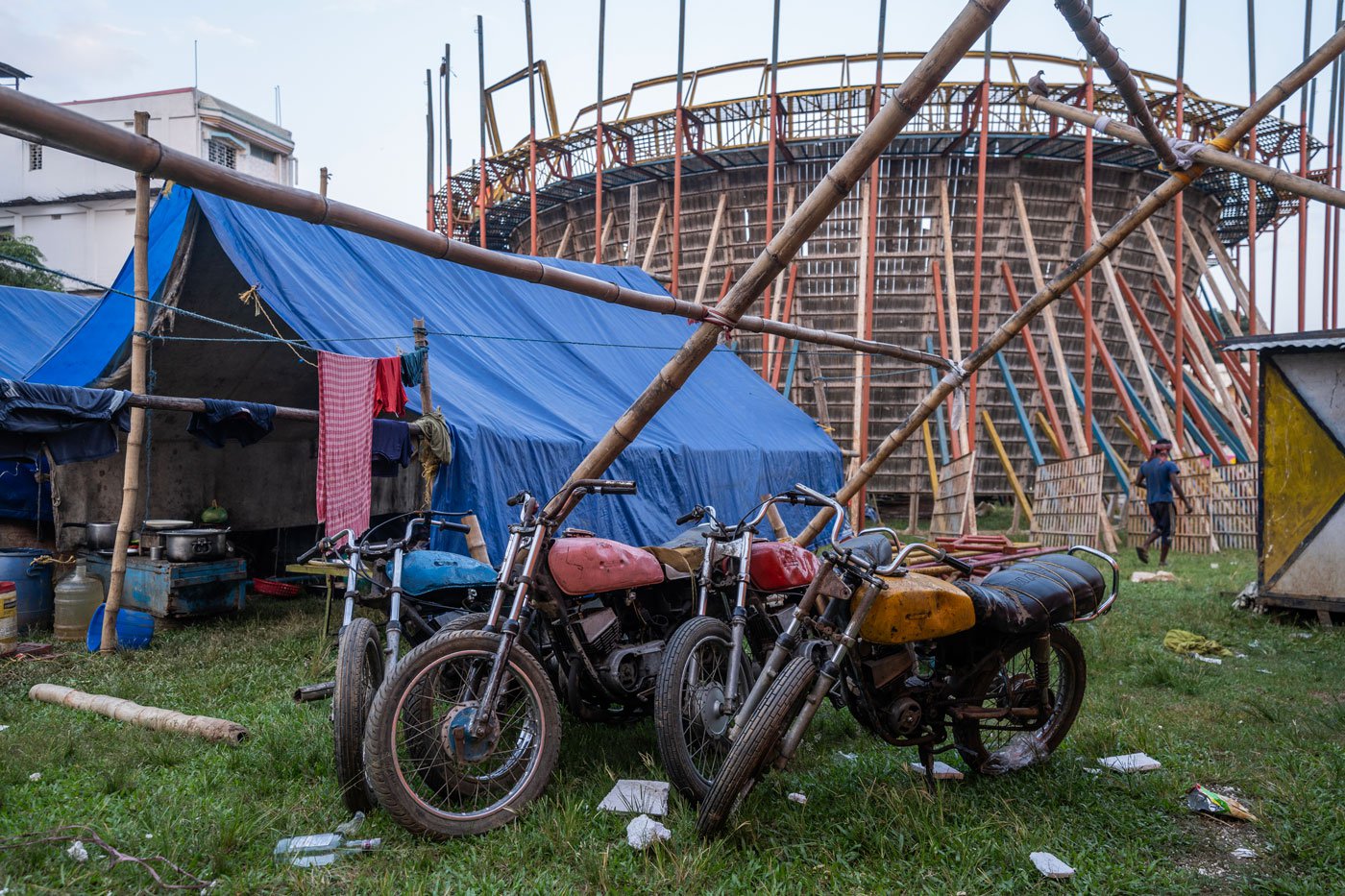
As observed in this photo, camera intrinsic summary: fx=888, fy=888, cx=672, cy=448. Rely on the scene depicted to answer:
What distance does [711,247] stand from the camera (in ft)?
58.8

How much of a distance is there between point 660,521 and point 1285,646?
550 cm

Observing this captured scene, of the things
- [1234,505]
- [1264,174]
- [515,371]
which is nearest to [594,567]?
[1264,174]

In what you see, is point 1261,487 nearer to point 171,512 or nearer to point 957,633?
point 957,633

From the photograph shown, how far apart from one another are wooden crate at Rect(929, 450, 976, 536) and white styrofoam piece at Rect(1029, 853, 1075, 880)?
963cm

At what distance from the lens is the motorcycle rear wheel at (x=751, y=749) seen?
9.09 feet

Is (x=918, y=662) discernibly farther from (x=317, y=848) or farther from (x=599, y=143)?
(x=599, y=143)

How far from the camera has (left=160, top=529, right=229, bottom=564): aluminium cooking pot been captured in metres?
6.65

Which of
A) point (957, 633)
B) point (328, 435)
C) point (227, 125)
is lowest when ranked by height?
point (957, 633)

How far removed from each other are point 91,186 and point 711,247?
24970mm

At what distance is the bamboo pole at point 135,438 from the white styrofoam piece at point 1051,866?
18.7ft

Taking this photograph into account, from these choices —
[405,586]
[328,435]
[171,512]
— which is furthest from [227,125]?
[405,586]

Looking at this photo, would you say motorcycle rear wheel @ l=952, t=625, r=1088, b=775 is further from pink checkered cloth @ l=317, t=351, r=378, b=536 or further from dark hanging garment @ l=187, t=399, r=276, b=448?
dark hanging garment @ l=187, t=399, r=276, b=448

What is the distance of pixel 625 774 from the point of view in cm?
351

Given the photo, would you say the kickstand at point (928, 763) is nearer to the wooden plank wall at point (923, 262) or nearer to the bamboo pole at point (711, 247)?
the wooden plank wall at point (923, 262)
